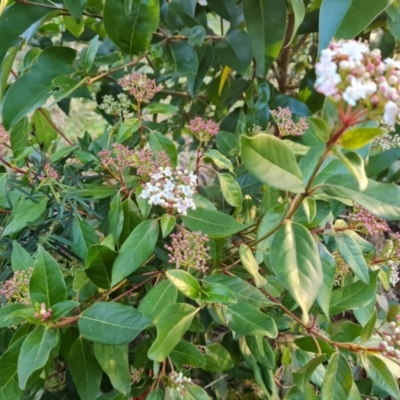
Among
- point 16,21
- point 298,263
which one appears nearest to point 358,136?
point 298,263

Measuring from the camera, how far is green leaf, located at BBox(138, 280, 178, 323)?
655mm

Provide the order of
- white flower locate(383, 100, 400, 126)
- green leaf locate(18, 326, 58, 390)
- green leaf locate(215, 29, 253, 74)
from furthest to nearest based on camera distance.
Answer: green leaf locate(215, 29, 253, 74) → green leaf locate(18, 326, 58, 390) → white flower locate(383, 100, 400, 126)

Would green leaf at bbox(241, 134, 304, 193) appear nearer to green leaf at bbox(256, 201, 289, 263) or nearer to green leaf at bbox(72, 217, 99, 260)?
green leaf at bbox(256, 201, 289, 263)

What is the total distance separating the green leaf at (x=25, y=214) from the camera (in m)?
0.72

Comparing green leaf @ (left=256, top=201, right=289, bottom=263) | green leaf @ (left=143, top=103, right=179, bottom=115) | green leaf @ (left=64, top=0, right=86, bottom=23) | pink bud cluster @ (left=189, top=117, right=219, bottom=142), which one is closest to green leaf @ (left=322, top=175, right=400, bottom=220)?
green leaf @ (left=256, top=201, right=289, bottom=263)

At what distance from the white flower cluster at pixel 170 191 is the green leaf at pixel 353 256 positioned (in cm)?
22

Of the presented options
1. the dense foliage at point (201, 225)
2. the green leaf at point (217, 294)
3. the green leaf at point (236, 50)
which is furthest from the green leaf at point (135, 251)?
the green leaf at point (236, 50)

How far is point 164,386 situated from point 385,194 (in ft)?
1.52

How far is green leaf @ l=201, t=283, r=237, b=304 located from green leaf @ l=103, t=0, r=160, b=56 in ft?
1.59

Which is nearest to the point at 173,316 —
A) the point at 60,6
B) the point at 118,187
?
the point at 118,187

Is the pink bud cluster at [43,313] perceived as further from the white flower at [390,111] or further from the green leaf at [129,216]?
the white flower at [390,111]

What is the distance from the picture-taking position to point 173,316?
627mm

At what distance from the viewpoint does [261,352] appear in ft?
2.62

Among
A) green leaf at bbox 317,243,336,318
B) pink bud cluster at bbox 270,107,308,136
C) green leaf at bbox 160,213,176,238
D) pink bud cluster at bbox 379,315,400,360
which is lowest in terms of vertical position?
pink bud cluster at bbox 379,315,400,360
